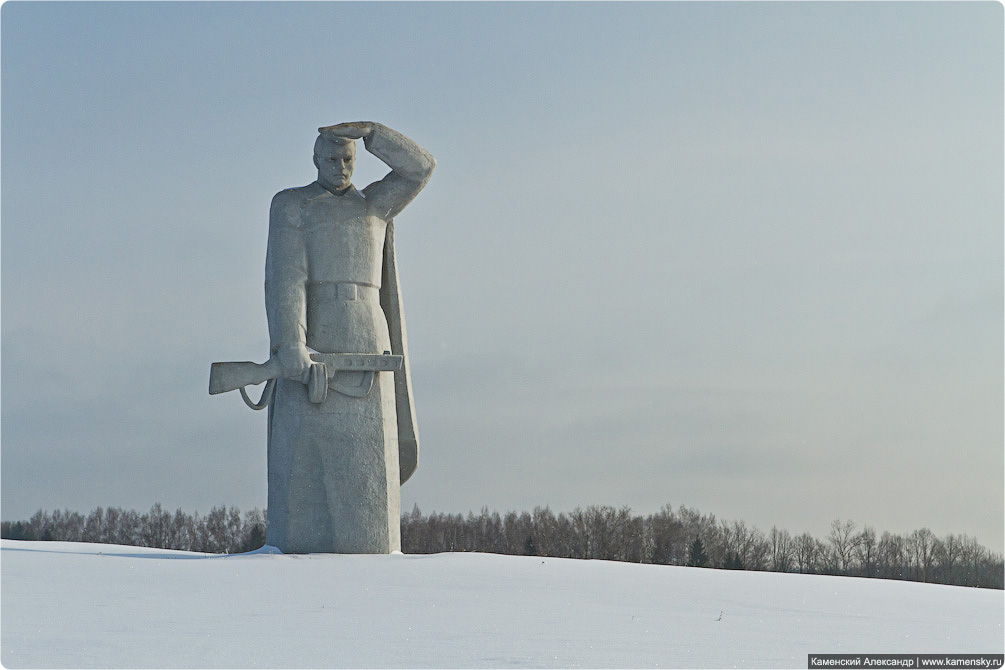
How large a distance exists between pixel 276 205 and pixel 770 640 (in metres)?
7.79

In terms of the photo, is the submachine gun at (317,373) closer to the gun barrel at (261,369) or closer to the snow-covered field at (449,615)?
the gun barrel at (261,369)

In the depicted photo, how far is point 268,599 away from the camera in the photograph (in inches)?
296

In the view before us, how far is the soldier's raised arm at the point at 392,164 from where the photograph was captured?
12008 millimetres

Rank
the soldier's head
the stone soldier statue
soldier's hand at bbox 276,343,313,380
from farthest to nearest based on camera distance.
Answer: the soldier's head
the stone soldier statue
soldier's hand at bbox 276,343,313,380

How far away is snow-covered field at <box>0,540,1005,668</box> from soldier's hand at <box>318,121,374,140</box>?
4.55 meters

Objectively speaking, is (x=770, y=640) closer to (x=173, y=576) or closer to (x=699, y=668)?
(x=699, y=668)

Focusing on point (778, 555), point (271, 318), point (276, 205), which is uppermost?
point (276, 205)

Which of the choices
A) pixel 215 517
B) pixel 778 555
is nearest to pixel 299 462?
pixel 778 555

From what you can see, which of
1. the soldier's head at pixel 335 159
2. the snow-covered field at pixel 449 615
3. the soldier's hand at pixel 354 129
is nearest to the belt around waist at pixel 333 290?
the soldier's head at pixel 335 159

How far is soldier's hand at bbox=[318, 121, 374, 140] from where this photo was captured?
1198 centimetres

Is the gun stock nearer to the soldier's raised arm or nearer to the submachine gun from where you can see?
the submachine gun

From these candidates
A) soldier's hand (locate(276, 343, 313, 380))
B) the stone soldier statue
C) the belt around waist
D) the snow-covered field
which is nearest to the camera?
the snow-covered field

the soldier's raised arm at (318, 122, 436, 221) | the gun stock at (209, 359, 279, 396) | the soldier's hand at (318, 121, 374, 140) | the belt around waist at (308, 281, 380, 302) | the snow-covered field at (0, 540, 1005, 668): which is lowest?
the snow-covered field at (0, 540, 1005, 668)

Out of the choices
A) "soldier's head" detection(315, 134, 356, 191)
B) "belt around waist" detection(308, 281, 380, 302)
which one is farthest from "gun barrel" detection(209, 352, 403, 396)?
"soldier's head" detection(315, 134, 356, 191)
